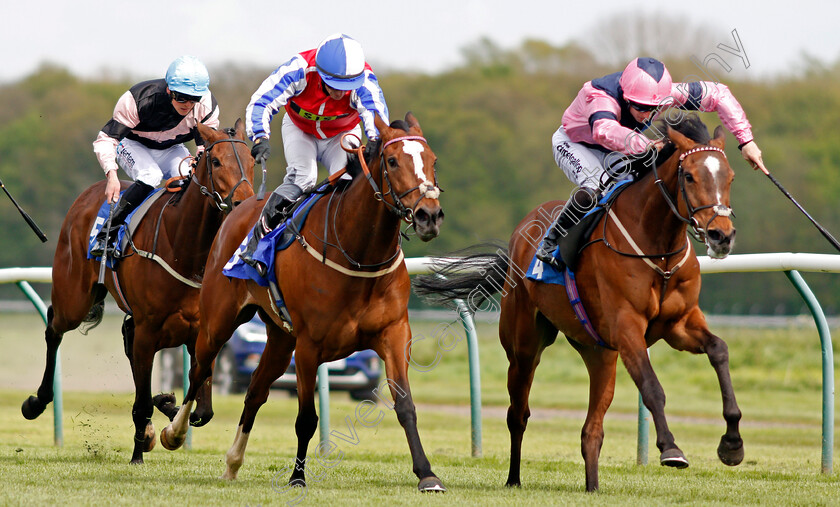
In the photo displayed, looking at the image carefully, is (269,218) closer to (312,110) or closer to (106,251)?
(312,110)

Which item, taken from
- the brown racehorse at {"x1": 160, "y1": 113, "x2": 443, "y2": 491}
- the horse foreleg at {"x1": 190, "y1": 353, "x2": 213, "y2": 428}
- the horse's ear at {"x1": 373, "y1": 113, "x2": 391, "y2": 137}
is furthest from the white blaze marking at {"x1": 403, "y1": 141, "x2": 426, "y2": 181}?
the horse foreleg at {"x1": 190, "y1": 353, "x2": 213, "y2": 428}

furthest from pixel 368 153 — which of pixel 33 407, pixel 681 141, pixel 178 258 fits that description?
pixel 33 407

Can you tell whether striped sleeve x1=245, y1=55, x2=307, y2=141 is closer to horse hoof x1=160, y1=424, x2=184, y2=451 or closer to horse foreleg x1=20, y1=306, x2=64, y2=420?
horse hoof x1=160, y1=424, x2=184, y2=451

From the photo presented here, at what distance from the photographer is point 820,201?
38.8 meters

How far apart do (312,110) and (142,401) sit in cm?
235

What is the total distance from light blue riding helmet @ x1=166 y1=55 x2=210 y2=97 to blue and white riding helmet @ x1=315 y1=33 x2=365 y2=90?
1398 mm

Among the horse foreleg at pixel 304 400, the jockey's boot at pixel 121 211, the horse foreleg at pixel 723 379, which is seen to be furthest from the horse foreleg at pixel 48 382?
the horse foreleg at pixel 723 379

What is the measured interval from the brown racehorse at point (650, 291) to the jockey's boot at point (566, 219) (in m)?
0.18

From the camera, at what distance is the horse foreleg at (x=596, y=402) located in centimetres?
571

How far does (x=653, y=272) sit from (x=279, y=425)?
6.75 m

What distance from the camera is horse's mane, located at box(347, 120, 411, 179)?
557 cm

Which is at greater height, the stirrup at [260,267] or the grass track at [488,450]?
the stirrup at [260,267]

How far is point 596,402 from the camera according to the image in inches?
235

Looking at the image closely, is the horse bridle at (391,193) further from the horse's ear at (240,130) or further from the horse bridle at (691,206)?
the horse's ear at (240,130)
